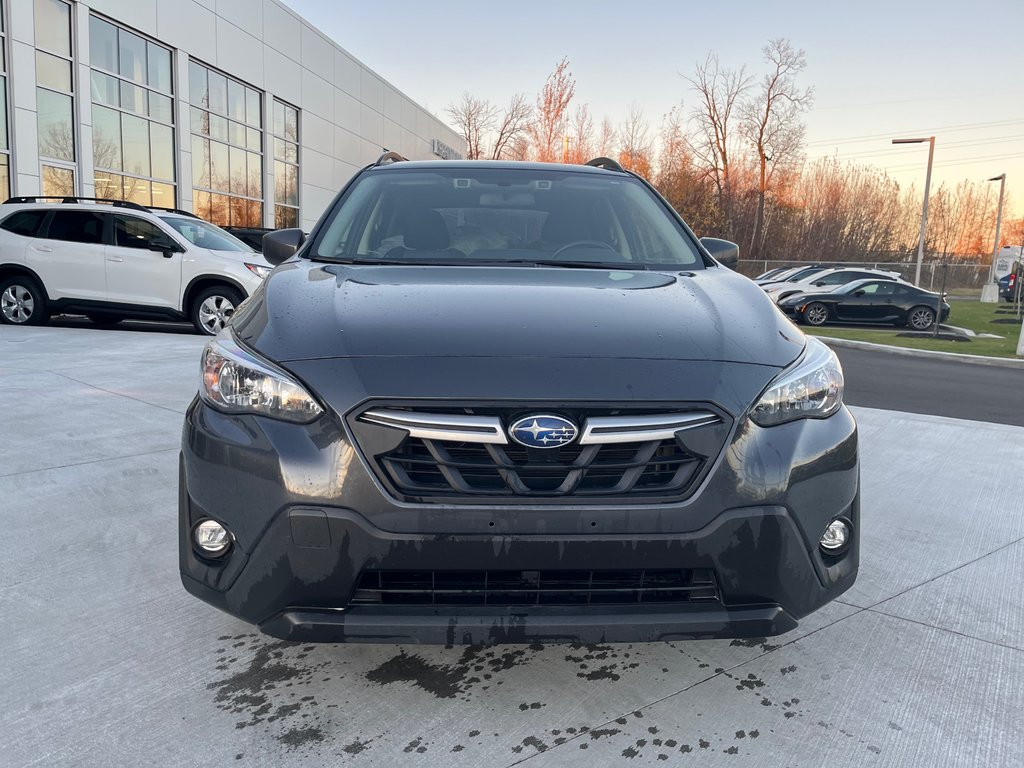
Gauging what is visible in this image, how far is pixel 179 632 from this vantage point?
101 inches

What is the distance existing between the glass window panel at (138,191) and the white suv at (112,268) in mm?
7208

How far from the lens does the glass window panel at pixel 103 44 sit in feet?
54.5

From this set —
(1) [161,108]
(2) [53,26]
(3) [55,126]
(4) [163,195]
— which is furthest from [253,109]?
(3) [55,126]

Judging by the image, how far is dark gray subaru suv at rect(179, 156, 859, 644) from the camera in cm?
187

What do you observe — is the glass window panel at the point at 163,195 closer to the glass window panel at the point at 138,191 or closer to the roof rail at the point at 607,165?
the glass window panel at the point at 138,191

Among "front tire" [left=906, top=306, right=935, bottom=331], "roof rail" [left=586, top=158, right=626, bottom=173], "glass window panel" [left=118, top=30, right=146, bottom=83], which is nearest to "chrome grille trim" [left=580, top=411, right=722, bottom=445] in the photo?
"roof rail" [left=586, top=158, right=626, bottom=173]

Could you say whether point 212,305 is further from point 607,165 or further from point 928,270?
point 928,270

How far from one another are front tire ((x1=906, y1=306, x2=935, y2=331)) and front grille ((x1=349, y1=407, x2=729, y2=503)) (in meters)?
19.2

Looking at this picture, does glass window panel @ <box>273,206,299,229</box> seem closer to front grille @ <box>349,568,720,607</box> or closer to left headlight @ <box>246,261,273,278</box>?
left headlight @ <box>246,261,273,278</box>

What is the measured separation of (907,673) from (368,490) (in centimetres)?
179

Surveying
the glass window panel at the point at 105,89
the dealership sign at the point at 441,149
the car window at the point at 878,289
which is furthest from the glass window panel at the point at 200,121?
the dealership sign at the point at 441,149

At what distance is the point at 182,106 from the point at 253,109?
4.47 meters

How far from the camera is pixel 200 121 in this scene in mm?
20688

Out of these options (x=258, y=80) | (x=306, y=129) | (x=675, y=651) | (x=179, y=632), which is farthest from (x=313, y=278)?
(x=306, y=129)
